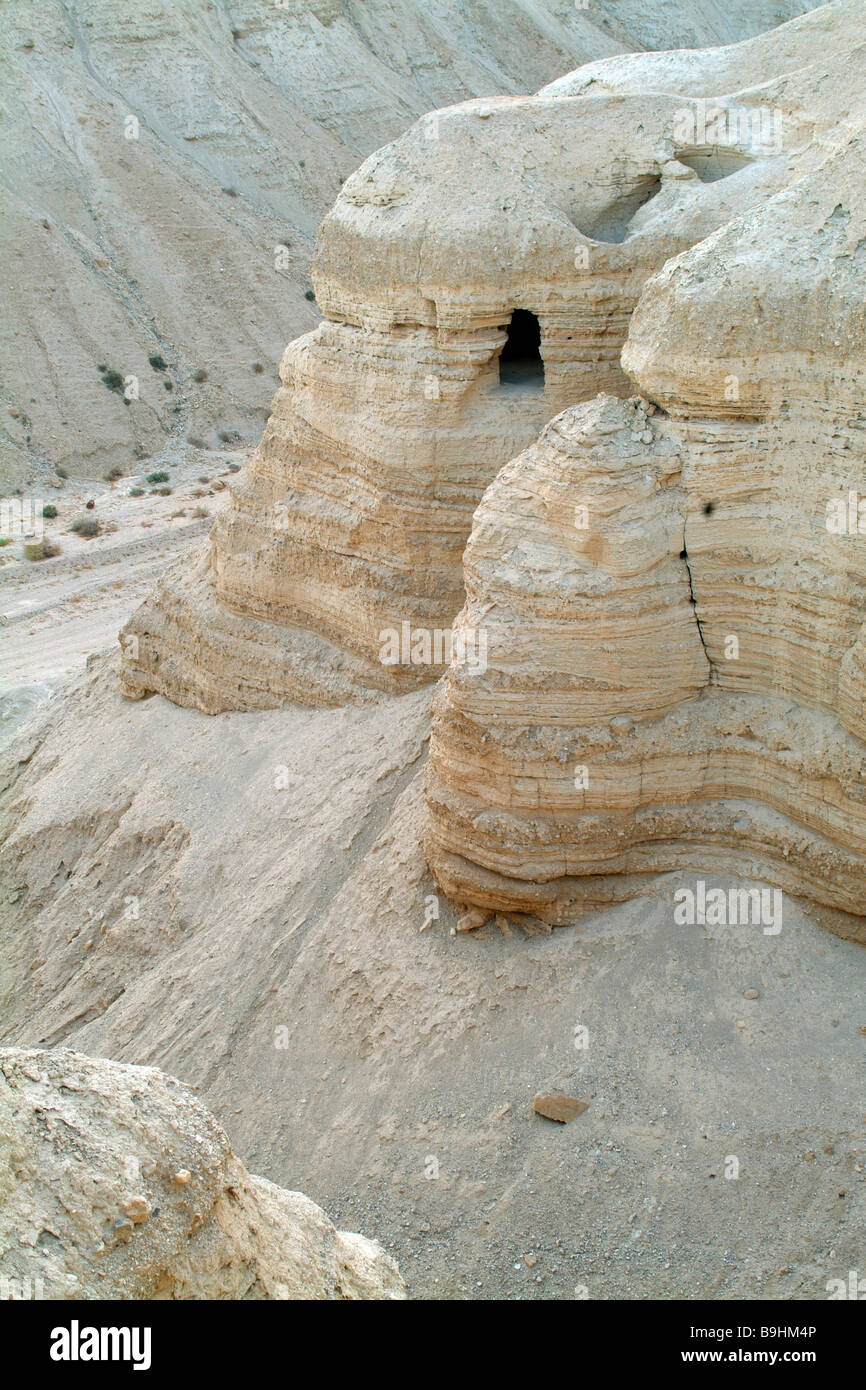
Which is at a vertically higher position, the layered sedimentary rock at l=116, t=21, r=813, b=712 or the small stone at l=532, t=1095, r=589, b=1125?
the layered sedimentary rock at l=116, t=21, r=813, b=712

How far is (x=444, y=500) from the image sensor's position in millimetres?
13391

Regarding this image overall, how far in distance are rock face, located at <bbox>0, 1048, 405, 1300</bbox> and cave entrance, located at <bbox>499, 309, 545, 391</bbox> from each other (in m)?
8.73

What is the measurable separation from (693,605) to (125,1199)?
606 cm

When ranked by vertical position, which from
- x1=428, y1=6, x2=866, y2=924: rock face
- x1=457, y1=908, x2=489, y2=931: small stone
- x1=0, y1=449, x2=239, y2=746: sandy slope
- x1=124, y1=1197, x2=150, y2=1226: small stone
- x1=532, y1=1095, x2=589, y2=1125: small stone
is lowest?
x1=0, y1=449, x2=239, y2=746: sandy slope

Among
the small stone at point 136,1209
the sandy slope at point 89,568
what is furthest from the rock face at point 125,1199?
the sandy slope at point 89,568

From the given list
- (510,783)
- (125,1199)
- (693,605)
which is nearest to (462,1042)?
(510,783)

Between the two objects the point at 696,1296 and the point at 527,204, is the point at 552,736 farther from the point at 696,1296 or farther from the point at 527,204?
the point at 527,204

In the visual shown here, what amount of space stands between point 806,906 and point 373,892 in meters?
3.76

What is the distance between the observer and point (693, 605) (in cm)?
1029

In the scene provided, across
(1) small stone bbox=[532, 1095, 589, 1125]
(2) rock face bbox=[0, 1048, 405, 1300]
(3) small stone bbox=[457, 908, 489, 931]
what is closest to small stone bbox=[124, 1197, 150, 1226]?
(2) rock face bbox=[0, 1048, 405, 1300]

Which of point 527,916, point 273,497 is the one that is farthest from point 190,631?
point 527,916

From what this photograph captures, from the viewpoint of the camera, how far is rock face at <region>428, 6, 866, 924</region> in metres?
9.66

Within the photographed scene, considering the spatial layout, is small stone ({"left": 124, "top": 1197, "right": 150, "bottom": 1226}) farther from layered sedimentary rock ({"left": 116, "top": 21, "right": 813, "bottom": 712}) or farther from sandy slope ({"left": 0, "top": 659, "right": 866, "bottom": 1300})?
layered sedimentary rock ({"left": 116, "top": 21, "right": 813, "bottom": 712})

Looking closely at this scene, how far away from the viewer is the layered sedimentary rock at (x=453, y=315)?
12.6 metres
